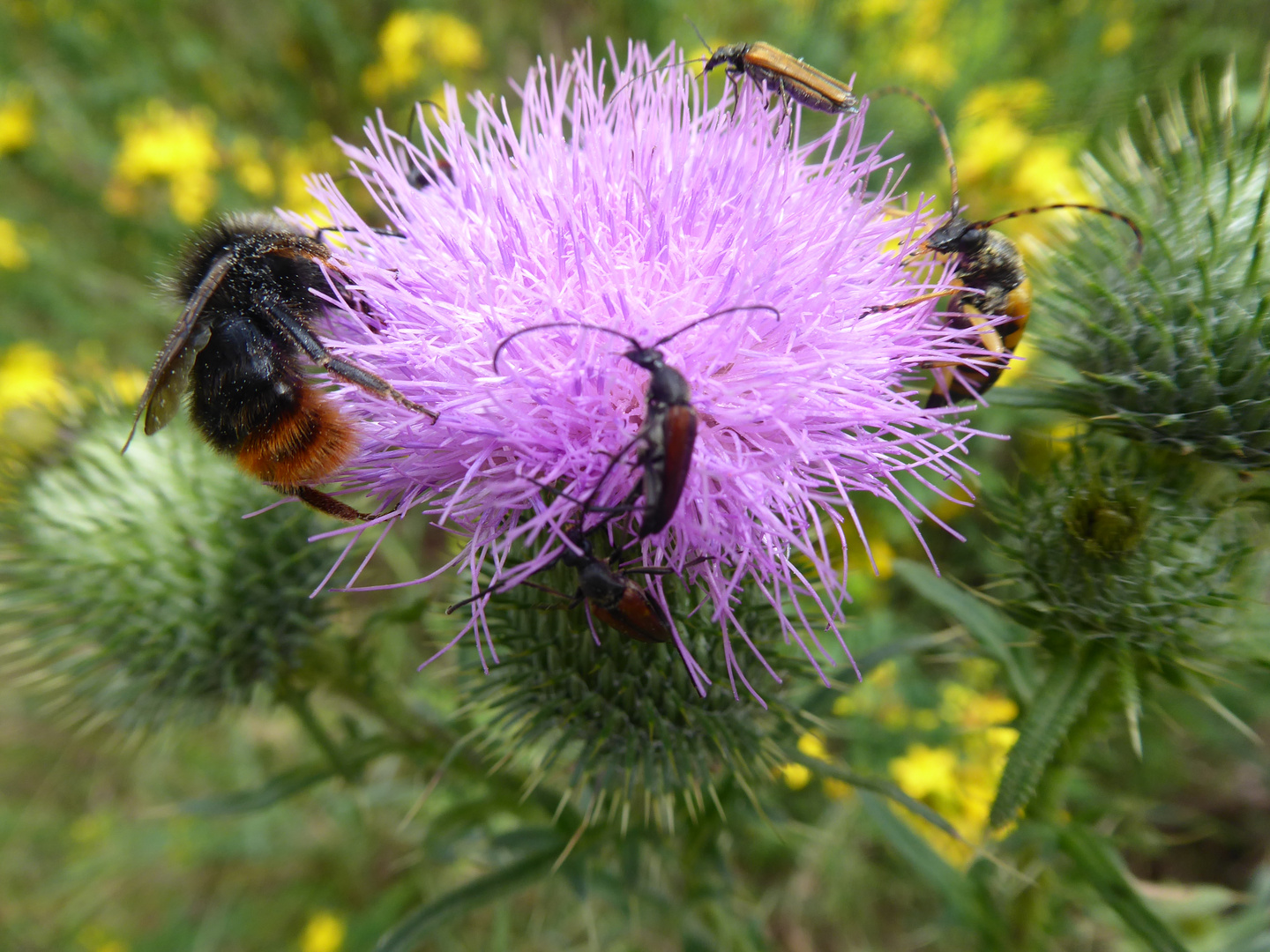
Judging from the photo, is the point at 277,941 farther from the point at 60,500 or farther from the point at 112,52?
the point at 112,52

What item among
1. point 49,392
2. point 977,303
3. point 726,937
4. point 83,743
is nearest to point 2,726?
point 83,743

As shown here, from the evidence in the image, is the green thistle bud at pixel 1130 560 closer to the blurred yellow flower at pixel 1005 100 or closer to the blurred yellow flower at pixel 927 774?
the blurred yellow flower at pixel 927 774

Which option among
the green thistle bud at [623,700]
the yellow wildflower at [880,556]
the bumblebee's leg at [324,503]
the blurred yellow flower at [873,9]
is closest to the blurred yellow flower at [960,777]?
the yellow wildflower at [880,556]

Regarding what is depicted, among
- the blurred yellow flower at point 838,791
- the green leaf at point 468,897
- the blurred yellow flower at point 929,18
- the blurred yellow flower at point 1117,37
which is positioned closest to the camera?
the green leaf at point 468,897

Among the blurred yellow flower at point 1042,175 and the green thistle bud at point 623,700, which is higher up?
the blurred yellow flower at point 1042,175

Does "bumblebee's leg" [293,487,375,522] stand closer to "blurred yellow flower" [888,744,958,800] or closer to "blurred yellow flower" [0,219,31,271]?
"blurred yellow flower" [888,744,958,800]

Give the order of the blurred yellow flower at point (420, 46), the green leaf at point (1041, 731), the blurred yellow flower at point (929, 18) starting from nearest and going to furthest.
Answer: the green leaf at point (1041, 731) < the blurred yellow flower at point (929, 18) < the blurred yellow flower at point (420, 46)

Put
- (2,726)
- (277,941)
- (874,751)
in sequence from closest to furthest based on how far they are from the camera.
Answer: (874,751), (277,941), (2,726)
